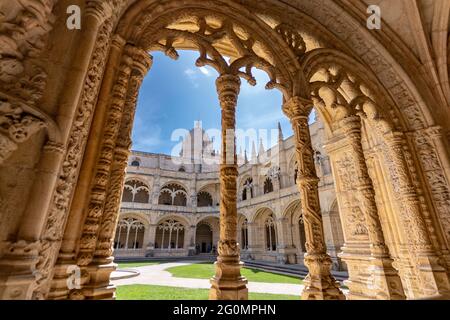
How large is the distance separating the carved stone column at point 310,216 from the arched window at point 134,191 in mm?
21423

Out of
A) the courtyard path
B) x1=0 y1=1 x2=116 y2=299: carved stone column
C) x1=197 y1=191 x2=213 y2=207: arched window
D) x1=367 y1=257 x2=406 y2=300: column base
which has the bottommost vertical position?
the courtyard path

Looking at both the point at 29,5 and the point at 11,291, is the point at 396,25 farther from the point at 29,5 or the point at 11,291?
the point at 11,291

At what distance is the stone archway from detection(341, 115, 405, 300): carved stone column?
0.06ft

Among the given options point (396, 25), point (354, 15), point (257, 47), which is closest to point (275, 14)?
point (257, 47)

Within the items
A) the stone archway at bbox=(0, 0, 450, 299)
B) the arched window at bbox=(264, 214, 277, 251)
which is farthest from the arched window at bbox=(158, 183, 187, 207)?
the stone archway at bbox=(0, 0, 450, 299)

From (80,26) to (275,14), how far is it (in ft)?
10.3

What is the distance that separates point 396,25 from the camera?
13.6 ft

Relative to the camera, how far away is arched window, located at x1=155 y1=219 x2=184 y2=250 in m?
23.0

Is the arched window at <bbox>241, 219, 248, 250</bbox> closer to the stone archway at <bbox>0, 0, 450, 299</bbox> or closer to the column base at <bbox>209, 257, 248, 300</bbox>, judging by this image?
the stone archway at <bbox>0, 0, 450, 299</bbox>

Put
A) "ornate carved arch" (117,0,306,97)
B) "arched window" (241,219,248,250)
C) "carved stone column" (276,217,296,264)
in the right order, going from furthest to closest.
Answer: "arched window" (241,219,248,250) → "carved stone column" (276,217,296,264) → "ornate carved arch" (117,0,306,97)

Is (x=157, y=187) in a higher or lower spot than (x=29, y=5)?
higher

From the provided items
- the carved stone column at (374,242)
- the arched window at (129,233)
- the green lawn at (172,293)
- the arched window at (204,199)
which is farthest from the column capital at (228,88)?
the arched window at (204,199)

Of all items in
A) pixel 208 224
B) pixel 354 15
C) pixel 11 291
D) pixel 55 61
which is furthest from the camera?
pixel 208 224

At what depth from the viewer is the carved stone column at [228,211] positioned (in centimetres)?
216
